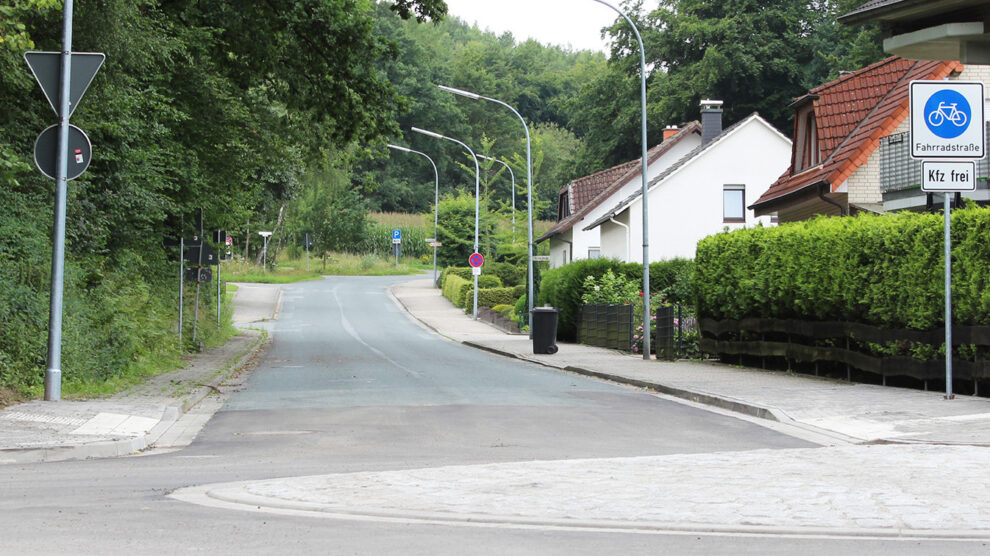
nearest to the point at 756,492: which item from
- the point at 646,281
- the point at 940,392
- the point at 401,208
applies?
the point at 940,392

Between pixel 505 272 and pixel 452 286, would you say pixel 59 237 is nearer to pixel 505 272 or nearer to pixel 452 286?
pixel 505 272

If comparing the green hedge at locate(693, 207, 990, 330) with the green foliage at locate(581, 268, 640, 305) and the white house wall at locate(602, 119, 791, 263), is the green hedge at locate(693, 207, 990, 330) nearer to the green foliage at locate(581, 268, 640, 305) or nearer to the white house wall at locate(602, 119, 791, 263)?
the green foliage at locate(581, 268, 640, 305)

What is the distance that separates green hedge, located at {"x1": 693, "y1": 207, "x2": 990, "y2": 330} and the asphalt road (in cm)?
345

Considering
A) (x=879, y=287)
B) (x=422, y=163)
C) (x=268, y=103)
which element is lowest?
(x=879, y=287)

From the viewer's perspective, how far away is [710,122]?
5084 cm

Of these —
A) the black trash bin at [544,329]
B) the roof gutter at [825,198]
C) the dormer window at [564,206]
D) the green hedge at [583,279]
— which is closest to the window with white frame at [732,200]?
the green hedge at [583,279]

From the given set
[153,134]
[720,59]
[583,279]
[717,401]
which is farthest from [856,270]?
[720,59]

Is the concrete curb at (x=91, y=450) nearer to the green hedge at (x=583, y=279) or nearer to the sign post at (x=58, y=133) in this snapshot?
the sign post at (x=58, y=133)

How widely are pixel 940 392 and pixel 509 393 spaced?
235 inches

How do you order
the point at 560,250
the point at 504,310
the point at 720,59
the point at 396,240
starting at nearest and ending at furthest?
the point at 504,310, the point at 720,59, the point at 560,250, the point at 396,240

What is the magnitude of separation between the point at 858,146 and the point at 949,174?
15.0 metres

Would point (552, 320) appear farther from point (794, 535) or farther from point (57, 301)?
point (794, 535)

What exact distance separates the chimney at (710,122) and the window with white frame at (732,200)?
3380mm

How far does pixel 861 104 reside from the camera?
1170 inches
